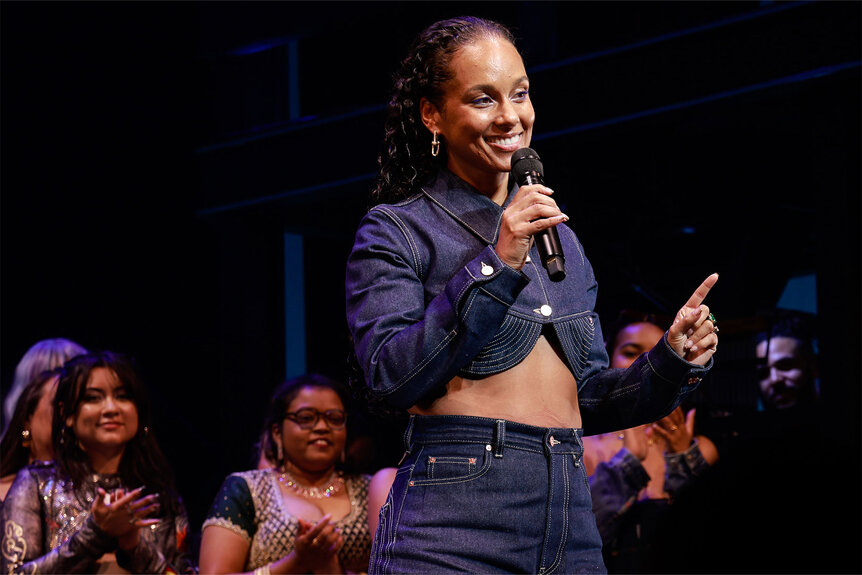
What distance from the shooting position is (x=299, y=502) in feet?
11.8

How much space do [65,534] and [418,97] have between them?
7.22ft


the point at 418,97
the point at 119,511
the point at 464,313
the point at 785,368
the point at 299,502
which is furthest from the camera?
the point at 785,368

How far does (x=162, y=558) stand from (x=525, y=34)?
2.61m

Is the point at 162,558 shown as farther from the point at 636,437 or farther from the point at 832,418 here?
the point at 832,418

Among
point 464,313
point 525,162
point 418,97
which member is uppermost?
point 418,97

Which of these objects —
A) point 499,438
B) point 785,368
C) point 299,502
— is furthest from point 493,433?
point 785,368

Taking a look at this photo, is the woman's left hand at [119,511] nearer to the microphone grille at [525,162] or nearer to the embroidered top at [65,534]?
the embroidered top at [65,534]

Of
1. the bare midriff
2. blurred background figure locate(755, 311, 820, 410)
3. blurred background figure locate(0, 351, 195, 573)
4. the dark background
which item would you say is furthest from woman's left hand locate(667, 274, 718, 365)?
blurred background figure locate(755, 311, 820, 410)

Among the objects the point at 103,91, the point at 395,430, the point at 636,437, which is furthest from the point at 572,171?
the point at 103,91

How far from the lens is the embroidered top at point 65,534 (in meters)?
3.18

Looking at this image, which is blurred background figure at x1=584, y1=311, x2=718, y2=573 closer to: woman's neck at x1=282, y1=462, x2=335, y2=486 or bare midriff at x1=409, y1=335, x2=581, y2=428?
woman's neck at x1=282, y1=462, x2=335, y2=486

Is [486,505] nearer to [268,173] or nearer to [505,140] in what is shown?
[505,140]

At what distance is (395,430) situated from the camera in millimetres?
5043

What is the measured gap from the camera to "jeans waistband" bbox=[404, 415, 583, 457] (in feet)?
5.17
